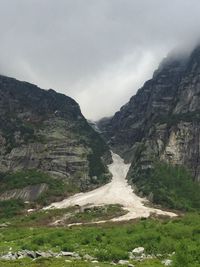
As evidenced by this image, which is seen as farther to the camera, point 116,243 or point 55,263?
point 116,243

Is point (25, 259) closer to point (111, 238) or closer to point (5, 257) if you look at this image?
point (5, 257)

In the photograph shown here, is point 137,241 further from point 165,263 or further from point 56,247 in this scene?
point 165,263

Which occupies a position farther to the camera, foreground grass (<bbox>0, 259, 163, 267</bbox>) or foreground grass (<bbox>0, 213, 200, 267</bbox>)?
foreground grass (<bbox>0, 213, 200, 267</bbox>)

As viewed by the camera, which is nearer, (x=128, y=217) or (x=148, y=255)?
(x=148, y=255)

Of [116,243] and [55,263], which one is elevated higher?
A: [55,263]

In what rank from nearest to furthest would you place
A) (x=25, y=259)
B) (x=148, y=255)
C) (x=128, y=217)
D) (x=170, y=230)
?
(x=25, y=259) → (x=148, y=255) → (x=170, y=230) → (x=128, y=217)

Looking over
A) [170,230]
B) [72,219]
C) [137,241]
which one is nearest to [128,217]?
[72,219]

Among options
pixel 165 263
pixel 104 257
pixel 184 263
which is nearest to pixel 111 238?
pixel 104 257

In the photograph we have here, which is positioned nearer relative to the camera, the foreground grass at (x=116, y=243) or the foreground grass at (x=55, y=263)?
the foreground grass at (x=55, y=263)

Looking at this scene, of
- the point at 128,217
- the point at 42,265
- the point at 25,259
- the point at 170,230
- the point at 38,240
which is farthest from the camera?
the point at 128,217
